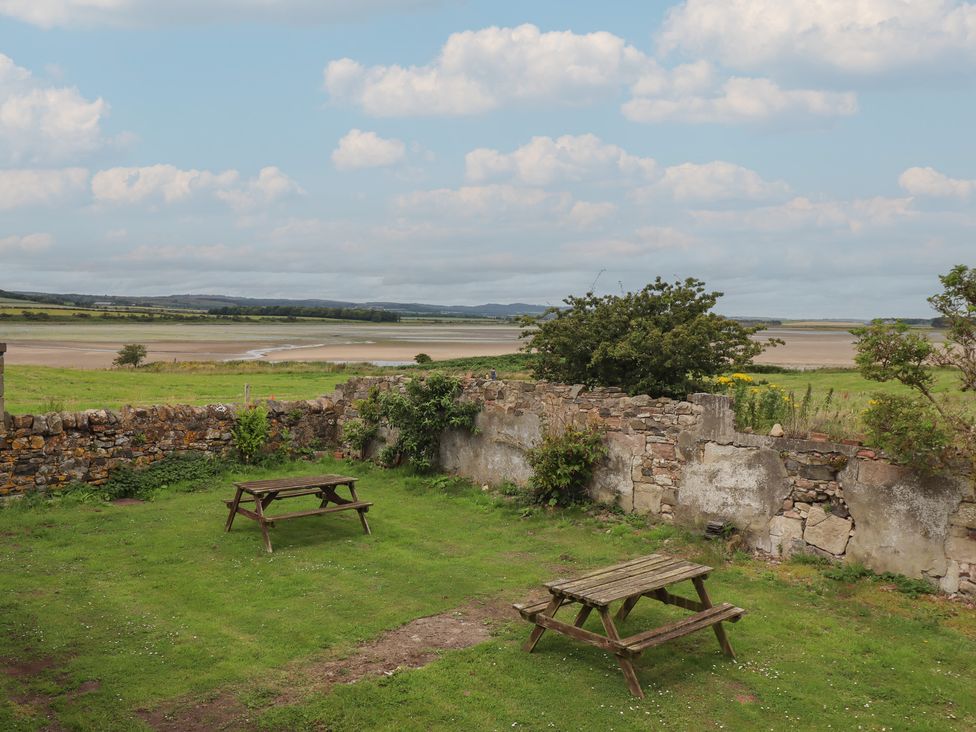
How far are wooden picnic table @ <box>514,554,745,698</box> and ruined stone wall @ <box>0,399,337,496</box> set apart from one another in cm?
941

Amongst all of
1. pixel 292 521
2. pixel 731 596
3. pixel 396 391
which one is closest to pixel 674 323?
pixel 396 391

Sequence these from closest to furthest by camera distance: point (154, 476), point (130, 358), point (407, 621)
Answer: point (407, 621) → point (154, 476) → point (130, 358)

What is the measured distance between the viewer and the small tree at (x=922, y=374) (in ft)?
29.0

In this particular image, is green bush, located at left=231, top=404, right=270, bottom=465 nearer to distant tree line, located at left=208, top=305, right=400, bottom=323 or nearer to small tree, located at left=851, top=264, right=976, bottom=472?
small tree, located at left=851, top=264, right=976, bottom=472

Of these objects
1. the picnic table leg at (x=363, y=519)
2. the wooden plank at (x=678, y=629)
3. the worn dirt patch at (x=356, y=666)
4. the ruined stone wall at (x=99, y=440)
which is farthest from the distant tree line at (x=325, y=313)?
the wooden plank at (x=678, y=629)

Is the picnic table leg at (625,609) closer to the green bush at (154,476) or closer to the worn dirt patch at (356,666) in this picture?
the worn dirt patch at (356,666)

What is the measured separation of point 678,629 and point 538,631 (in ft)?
4.19

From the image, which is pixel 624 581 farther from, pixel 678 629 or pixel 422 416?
pixel 422 416

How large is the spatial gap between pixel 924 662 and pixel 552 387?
23.6 feet

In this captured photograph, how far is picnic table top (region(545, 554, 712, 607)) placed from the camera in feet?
22.4

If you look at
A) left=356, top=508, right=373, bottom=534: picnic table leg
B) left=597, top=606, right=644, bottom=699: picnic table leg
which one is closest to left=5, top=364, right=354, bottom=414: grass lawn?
left=356, top=508, right=373, bottom=534: picnic table leg

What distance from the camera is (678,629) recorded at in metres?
7.02

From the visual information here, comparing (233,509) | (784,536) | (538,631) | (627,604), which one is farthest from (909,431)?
(233,509)

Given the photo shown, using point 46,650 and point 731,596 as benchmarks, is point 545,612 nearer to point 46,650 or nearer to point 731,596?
point 731,596
